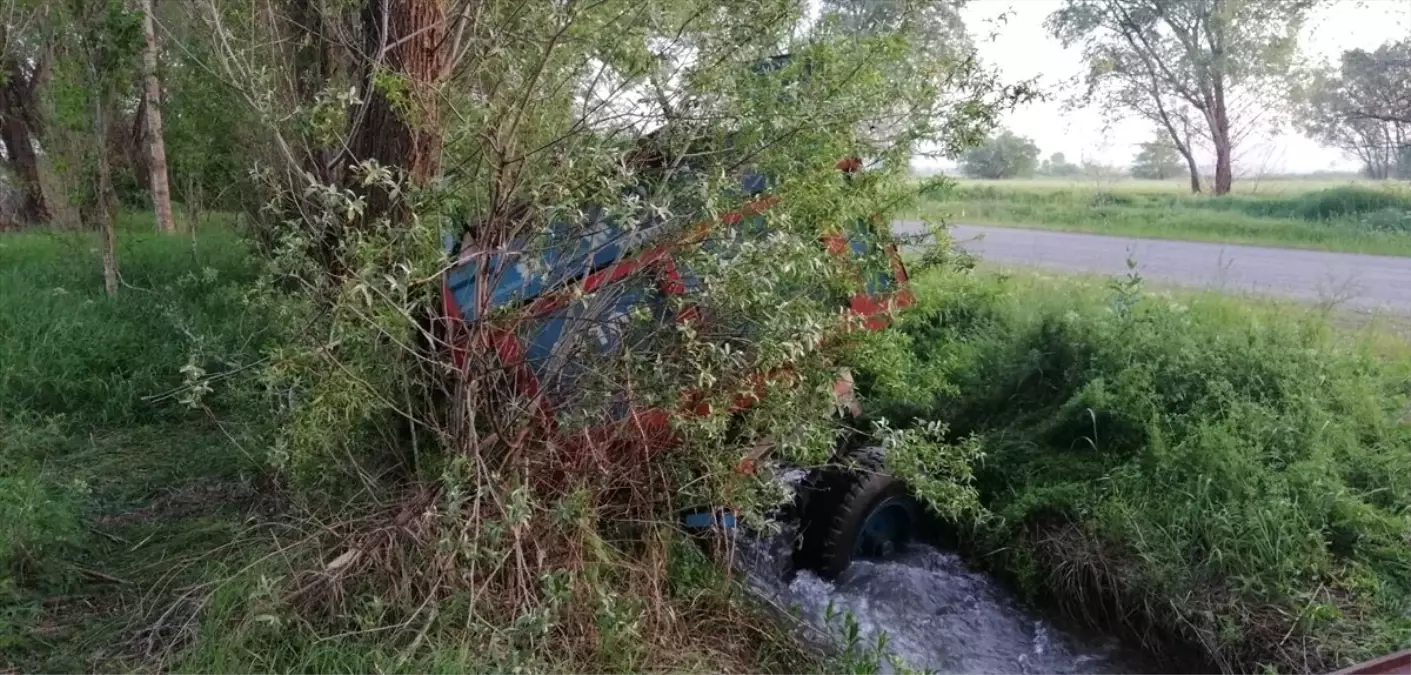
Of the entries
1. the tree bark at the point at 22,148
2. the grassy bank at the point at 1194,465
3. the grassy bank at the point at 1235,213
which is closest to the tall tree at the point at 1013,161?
the grassy bank at the point at 1235,213

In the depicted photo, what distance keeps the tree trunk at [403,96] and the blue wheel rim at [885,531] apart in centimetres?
337

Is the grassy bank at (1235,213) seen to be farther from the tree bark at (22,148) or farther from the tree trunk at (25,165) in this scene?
the tree trunk at (25,165)

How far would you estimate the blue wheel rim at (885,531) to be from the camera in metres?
6.14

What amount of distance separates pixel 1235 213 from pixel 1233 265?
25.3 ft

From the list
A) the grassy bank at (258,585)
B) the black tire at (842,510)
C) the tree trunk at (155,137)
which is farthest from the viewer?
the tree trunk at (155,137)

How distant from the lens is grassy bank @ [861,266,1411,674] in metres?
4.82

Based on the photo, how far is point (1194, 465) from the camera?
5.49m

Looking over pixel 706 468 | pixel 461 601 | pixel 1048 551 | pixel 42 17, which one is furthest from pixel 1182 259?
pixel 42 17

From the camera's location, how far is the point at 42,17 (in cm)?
886

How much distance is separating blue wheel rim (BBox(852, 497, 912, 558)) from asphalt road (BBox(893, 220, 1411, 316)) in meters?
2.23

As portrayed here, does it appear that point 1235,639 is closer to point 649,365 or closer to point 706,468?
point 706,468

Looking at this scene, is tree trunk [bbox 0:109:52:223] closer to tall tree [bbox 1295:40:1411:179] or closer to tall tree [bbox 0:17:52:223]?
tall tree [bbox 0:17:52:223]

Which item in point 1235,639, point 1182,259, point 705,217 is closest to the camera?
point 705,217

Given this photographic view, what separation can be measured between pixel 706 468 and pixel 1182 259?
420 inches
